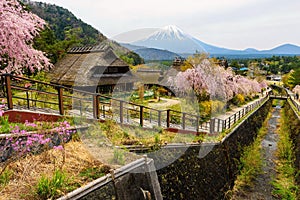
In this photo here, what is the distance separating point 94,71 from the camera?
15.3 m

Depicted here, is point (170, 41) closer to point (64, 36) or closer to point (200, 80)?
point (200, 80)

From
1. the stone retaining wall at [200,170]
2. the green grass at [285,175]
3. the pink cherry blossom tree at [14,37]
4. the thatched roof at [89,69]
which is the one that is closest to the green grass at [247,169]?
the stone retaining wall at [200,170]

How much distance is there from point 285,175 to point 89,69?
45.2 feet

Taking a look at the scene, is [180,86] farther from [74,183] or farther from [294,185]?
[74,183]

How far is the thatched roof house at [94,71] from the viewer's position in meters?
15.1

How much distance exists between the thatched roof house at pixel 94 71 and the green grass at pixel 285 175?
11.0 metres

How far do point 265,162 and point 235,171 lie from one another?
142 inches

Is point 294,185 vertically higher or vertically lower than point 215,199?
lower

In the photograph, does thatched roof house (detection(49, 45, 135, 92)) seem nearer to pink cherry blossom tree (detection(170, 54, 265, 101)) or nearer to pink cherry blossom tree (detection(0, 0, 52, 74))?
pink cherry blossom tree (detection(170, 54, 265, 101))

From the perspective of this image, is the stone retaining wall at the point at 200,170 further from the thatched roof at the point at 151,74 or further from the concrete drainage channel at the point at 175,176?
the thatched roof at the point at 151,74

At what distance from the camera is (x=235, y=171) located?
1014cm

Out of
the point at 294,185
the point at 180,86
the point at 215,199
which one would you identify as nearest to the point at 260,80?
the point at 180,86

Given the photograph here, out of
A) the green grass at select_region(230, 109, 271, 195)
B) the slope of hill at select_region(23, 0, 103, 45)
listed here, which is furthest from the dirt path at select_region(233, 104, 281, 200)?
the slope of hill at select_region(23, 0, 103, 45)

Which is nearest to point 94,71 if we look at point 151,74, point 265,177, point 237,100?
point 151,74
